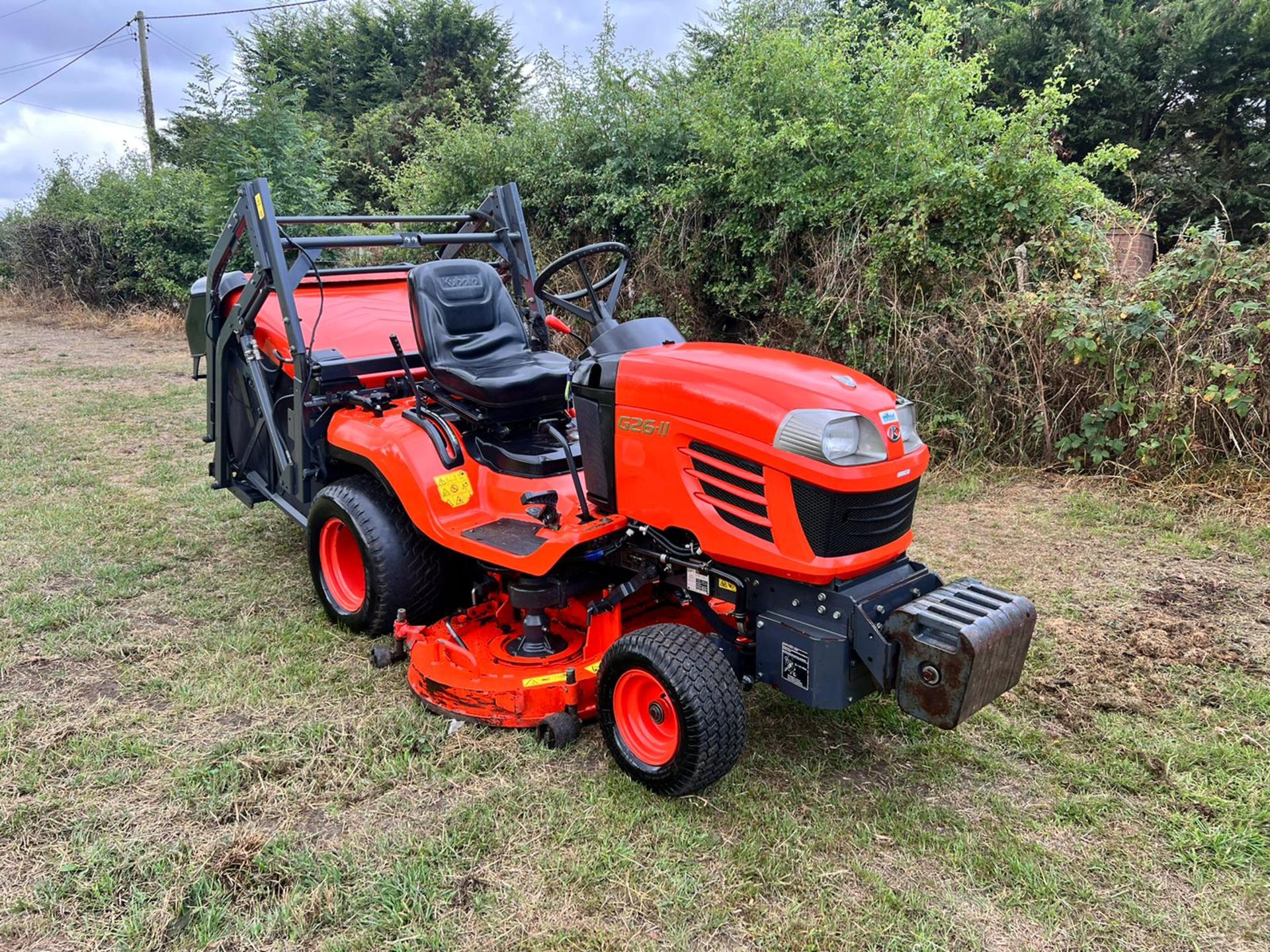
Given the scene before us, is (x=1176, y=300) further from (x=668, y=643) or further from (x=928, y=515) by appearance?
(x=668, y=643)

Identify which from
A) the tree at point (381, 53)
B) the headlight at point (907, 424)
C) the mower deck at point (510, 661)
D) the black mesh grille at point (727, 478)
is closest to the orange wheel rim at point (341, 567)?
the mower deck at point (510, 661)

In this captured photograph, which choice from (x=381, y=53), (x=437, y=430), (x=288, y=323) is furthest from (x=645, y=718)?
(x=381, y=53)

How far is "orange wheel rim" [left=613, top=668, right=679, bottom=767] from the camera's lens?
250 cm

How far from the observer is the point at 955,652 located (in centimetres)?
214

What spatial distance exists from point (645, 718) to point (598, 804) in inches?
11.2

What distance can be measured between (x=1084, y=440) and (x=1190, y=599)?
1.76 m

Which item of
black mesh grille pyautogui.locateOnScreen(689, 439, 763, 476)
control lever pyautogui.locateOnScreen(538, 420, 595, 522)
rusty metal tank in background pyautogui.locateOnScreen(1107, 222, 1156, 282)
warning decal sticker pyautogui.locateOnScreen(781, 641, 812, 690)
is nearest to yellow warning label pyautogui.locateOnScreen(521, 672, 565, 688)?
control lever pyautogui.locateOnScreen(538, 420, 595, 522)

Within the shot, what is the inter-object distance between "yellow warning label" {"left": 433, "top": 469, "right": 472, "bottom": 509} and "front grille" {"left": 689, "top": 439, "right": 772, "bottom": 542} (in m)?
1.09

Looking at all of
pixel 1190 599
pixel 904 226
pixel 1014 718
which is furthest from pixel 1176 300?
pixel 1014 718

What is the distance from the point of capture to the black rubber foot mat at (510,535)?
288 cm

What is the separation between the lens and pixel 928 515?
4930mm

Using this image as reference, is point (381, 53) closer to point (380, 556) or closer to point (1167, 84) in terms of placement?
point (1167, 84)

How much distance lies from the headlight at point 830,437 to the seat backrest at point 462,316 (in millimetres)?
1641

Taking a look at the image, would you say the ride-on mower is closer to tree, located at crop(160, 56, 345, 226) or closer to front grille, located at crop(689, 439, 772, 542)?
front grille, located at crop(689, 439, 772, 542)
